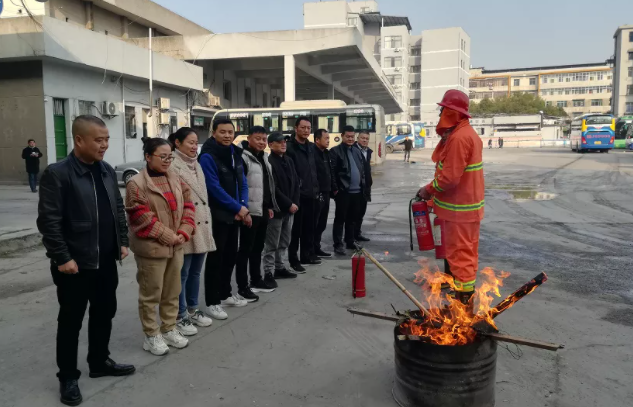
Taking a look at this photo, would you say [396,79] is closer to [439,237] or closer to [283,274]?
[283,274]

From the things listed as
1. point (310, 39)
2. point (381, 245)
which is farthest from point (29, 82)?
point (381, 245)

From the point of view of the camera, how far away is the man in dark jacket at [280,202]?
19.7 feet

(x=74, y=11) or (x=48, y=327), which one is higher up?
(x=74, y=11)

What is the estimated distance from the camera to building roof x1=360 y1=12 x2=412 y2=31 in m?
77.1

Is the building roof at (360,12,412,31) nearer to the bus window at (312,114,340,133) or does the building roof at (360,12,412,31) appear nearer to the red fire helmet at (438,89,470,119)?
the bus window at (312,114,340,133)

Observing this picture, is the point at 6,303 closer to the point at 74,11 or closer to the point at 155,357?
the point at 155,357

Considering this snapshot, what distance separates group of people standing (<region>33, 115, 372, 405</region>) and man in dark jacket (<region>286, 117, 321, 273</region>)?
0.01m

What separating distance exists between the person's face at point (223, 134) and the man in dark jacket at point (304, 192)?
1765mm

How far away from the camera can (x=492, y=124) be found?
70.1 metres

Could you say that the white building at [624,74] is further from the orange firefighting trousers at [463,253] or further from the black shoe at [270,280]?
the orange firefighting trousers at [463,253]

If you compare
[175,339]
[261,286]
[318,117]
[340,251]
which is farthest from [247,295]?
[318,117]

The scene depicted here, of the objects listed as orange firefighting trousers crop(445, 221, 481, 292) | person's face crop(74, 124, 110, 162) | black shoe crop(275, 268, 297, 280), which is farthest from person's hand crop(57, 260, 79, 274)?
black shoe crop(275, 268, 297, 280)

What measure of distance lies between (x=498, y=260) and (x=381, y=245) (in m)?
1.95

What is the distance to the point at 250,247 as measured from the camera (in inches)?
214
